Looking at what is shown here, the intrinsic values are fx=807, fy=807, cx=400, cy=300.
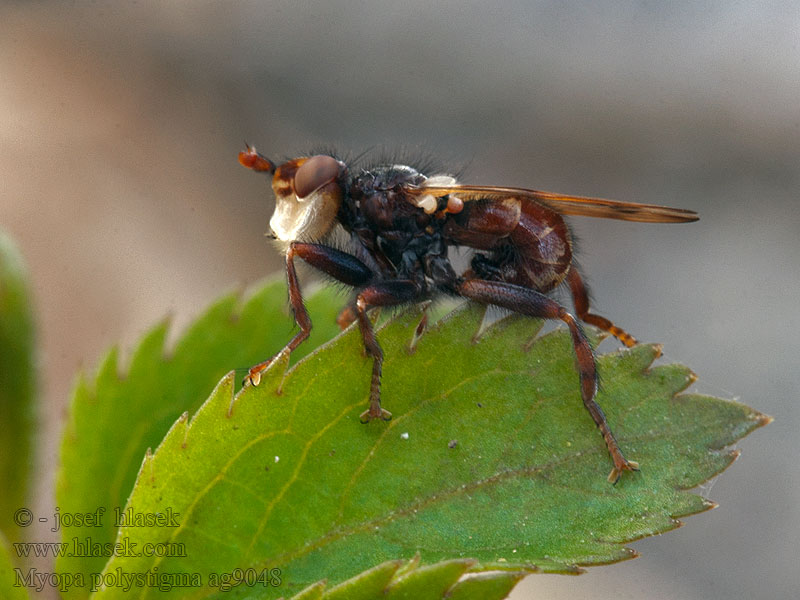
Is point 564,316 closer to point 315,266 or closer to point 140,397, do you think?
point 315,266

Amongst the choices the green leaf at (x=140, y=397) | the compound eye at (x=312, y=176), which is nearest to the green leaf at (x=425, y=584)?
the green leaf at (x=140, y=397)

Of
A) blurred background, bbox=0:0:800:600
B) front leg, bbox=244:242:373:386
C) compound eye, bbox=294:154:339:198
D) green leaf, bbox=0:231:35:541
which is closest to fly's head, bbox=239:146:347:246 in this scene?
compound eye, bbox=294:154:339:198

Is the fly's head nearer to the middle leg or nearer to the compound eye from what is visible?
the compound eye

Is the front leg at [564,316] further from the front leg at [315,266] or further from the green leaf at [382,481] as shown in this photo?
the front leg at [315,266]

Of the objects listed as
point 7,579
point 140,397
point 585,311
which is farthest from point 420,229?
point 7,579

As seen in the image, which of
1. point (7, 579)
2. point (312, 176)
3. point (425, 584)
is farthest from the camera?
point (312, 176)

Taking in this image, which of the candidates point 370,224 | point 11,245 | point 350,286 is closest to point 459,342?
point 350,286
